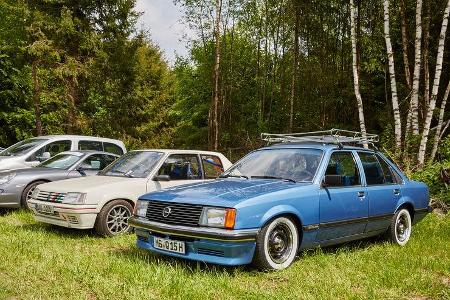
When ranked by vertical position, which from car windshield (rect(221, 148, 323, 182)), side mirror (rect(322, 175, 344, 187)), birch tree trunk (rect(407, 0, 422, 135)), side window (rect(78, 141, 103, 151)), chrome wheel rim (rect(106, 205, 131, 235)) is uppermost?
birch tree trunk (rect(407, 0, 422, 135))

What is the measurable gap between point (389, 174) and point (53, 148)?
832 centimetres

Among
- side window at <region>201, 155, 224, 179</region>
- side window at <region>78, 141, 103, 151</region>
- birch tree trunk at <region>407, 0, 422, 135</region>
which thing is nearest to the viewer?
side window at <region>201, 155, 224, 179</region>

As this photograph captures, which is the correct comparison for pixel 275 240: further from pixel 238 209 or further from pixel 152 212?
pixel 152 212

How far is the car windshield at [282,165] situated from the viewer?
611cm

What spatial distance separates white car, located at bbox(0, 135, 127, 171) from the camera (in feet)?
36.6

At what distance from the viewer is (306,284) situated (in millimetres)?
4770

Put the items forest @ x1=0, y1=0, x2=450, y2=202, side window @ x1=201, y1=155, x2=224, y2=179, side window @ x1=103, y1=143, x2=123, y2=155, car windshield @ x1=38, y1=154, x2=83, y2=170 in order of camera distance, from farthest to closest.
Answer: forest @ x1=0, y1=0, x2=450, y2=202, side window @ x1=103, y1=143, x2=123, y2=155, car windshield @ x1=38, y1=154, x2=83, y2=170, side window @ x1=201, y1=155, x2=224, y2=179

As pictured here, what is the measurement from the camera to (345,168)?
656 cm

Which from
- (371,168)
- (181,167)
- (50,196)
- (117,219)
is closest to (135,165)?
(181,167)

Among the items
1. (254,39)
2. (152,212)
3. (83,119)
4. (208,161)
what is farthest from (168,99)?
(152,212)

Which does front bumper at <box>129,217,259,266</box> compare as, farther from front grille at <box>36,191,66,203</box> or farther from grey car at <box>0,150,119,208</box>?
grey car at <box>0,150,119,208</box>

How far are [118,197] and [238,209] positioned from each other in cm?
312

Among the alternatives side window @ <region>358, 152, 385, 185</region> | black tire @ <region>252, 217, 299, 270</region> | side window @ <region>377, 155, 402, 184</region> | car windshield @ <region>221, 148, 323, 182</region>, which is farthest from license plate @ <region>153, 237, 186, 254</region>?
side window @ <region>377, 155, 402, 184</region>

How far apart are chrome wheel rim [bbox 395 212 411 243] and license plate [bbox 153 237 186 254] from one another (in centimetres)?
367
